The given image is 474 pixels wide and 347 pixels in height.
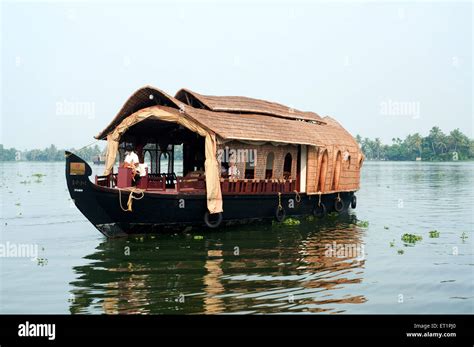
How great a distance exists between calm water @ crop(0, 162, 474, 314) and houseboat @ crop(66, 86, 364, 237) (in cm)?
60

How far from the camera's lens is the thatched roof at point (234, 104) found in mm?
13734

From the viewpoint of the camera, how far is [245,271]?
30.1 ft

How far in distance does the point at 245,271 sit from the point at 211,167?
3313 millimetres

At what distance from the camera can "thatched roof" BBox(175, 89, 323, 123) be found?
1373cm

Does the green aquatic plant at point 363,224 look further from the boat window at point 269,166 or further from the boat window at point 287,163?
the boat window at point 269,166

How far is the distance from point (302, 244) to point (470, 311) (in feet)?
15.6

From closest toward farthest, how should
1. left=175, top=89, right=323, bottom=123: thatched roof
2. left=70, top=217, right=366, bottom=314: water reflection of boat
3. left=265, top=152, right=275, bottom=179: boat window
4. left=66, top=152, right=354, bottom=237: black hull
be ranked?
left=70, top=217, right=366, bottom=314: water reflection of boat
left=66, top=152, right=354, bottom=237: black hull
left=175, top=89, right=323, bottom=123: thatched roof
left=265, top=152, right=275, bottom=179: boat window

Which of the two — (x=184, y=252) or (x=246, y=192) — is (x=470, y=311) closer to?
(x=184, y=252)

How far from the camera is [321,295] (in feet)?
25.5

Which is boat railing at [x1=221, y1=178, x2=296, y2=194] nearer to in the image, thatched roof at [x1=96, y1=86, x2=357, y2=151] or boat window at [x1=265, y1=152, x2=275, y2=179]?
boat window at [x1=265, y1=152, x2=275, y2=179]

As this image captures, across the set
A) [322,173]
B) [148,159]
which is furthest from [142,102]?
[322,173]

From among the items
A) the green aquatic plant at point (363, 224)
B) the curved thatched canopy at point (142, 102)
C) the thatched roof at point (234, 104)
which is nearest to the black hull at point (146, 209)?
the curved thatched canopy at point (142, 102)

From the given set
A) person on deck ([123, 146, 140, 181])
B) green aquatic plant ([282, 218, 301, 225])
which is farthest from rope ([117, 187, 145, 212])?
green aquatic plant ([282, 218, 301, 225])

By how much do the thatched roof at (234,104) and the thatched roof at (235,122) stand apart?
0.18 ft
